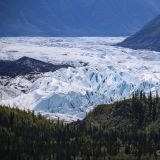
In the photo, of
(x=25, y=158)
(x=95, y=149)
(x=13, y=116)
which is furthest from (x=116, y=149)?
(x=13, y=116)

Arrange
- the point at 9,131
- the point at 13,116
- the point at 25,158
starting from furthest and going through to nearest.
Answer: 1. the point at 13,116
2. the point at 9,131
3. the point at 25,158

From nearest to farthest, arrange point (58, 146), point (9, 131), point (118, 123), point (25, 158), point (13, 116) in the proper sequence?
1. point (25, 158)
2. point (58, 146)
3. point (9, 131)
4. point (13, 116)
5. point (118, 123)

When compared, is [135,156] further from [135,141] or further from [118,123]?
[118,123]

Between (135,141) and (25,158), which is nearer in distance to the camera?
(25,158)

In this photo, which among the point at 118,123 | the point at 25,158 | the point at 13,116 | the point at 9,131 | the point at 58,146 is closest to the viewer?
the point at 25,158

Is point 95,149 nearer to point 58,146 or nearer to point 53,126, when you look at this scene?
point 58,146

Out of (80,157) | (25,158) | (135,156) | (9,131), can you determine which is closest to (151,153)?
(135,156)
